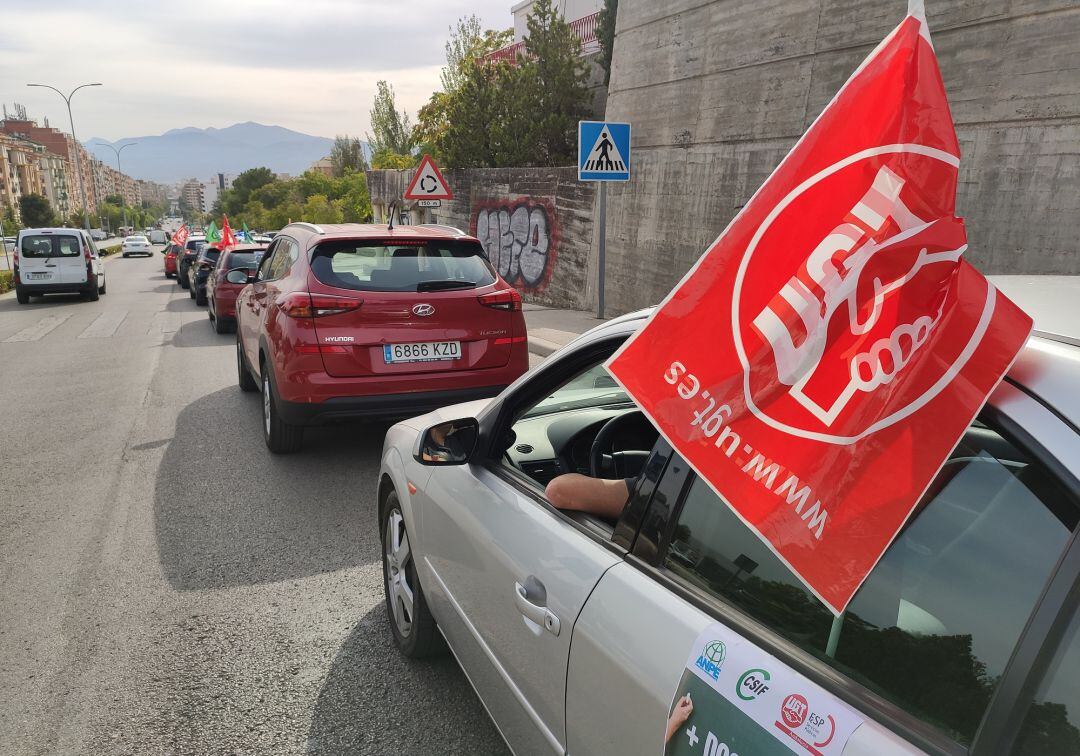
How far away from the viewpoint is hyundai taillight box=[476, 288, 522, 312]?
5582 mm

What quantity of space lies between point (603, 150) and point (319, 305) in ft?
15.6

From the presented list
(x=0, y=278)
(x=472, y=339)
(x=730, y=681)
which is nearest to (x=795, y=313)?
(x=730, y=681)

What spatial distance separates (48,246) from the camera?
1908 centimetres

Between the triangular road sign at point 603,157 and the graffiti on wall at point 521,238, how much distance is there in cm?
527

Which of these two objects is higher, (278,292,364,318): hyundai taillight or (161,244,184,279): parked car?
(278,292,364,318): hyundai taillight

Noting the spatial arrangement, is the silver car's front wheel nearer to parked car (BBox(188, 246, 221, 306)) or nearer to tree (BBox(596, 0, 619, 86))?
parked car (BBox(188, 246, 221, 306))

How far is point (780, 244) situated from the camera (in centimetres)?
126

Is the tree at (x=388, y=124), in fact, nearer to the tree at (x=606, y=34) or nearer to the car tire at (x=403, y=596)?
the tree at (x=606, y=34)

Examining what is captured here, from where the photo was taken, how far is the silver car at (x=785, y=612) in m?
1.03

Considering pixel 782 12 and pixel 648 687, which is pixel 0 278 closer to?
pixel 782 12

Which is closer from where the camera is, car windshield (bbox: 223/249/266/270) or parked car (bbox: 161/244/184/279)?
car windshield (bbox: 223/249/266/270)

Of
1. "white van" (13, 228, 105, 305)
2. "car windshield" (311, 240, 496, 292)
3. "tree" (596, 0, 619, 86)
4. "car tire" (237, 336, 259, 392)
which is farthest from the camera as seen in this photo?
"tree" (596, 0, 619, 86)

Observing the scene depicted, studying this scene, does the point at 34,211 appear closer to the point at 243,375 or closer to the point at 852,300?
the point at 243,375

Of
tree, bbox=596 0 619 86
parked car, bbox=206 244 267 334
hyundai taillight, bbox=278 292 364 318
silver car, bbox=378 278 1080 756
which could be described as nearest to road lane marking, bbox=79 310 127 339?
parked car, bbox=206 244 267 334
